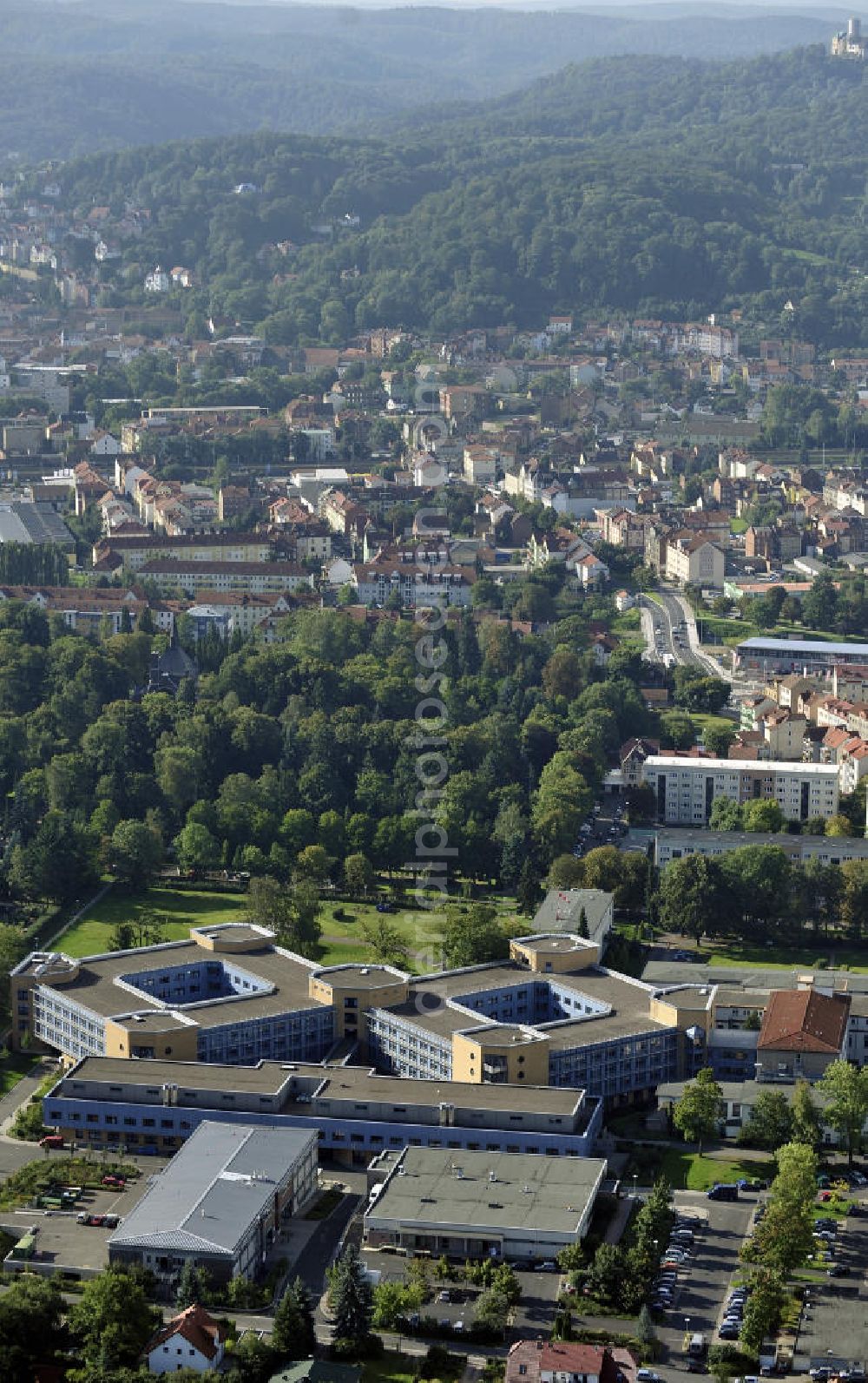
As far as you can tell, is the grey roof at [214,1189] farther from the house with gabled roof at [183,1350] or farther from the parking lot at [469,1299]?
the house with gabled roof at [183,1350]

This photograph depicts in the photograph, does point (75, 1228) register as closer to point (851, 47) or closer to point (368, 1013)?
point (368, 1013)

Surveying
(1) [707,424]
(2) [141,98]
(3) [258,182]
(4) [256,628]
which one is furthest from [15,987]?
(2) [141,98]

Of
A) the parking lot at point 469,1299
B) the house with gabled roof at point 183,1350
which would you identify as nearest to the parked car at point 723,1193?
the parking lot at point 469,1299

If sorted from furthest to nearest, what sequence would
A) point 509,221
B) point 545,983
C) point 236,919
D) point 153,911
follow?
point 509,221
point 153,911
point 236,919
point 545,983

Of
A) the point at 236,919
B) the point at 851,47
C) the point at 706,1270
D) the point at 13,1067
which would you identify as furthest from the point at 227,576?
the point at 851,47

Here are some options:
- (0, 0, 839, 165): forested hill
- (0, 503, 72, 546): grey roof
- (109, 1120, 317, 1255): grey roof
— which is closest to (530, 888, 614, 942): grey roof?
(109, 1120, 317, 1255): grey roof

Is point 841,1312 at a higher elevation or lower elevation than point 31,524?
lower
